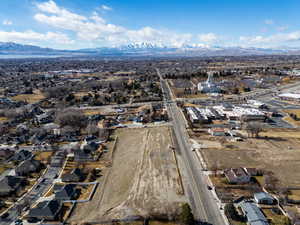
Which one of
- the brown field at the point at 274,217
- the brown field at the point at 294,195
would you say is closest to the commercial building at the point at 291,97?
the brown field at the point at 294,195

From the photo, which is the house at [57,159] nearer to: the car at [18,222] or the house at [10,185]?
the house at [10,185]

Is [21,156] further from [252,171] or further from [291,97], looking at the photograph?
[291,97]

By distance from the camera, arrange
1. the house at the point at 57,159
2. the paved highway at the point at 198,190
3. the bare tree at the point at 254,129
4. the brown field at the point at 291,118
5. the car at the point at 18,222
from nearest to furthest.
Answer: the car at the point at 18,222 → the paved highway at the point at 198,190 → the house at the point at 57,159 → the bare tree at the point at 254,129 → the brown field at the point at 291,118

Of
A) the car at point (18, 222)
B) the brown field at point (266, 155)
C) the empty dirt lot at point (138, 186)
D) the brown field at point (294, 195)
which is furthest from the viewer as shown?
the brown field at point (266, 155)

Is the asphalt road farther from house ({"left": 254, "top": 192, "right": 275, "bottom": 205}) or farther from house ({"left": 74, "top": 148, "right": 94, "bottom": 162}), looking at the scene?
house ({"left": 254, "top": 192, "right": 275, "bottom": 205})

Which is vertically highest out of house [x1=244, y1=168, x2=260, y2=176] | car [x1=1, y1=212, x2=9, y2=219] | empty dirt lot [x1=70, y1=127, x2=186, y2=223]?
house [x1=244, y1=168, x2=260, y2=176]

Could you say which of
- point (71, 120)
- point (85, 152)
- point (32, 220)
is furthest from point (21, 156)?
point (32, 220)

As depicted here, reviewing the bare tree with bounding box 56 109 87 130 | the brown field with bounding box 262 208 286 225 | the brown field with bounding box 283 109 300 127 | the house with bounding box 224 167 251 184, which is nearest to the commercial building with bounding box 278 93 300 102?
the brown field with bounding box 283 109 300 127
